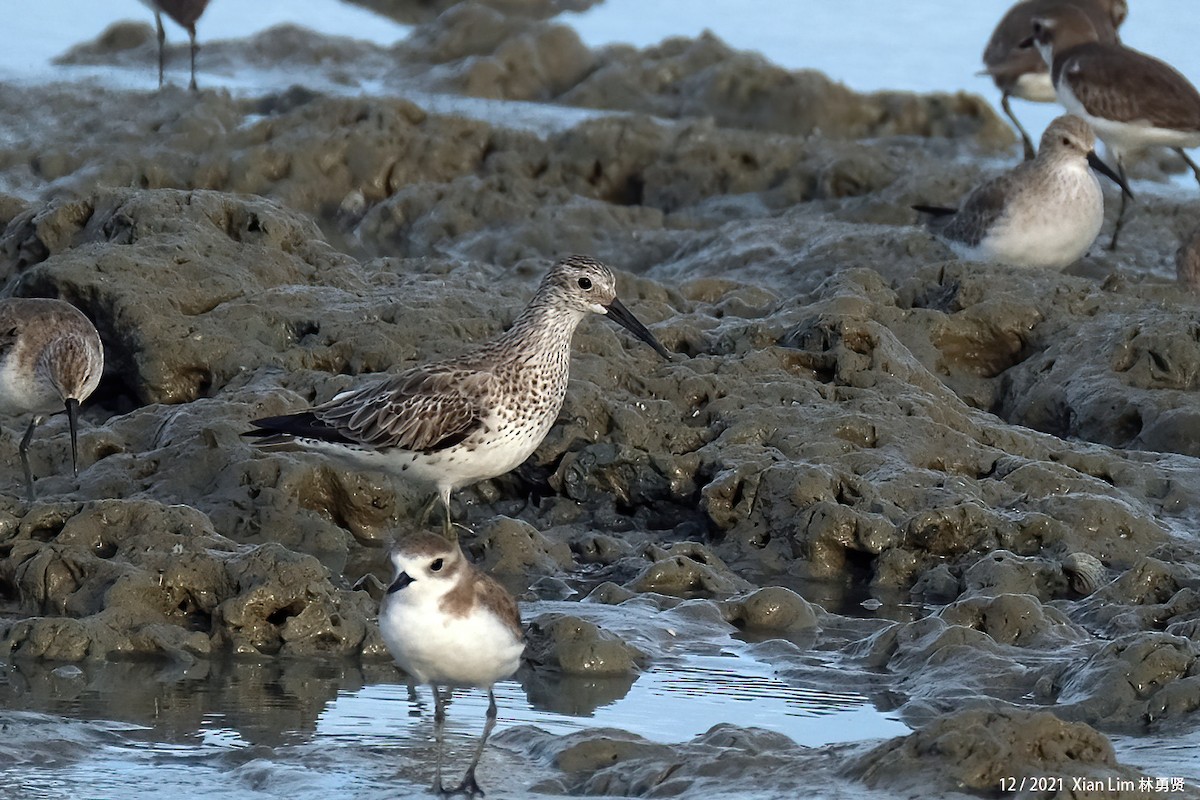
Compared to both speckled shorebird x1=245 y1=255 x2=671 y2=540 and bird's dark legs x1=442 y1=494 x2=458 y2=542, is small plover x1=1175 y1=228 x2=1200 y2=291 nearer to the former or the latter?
speckled shorebird x1=245 y1=255 x2=671 y2=540

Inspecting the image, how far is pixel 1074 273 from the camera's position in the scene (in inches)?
489

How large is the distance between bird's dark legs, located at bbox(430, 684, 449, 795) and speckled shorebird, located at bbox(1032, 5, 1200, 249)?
8.76m

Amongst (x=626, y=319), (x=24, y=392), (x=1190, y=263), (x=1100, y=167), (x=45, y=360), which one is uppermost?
(x=1100, y=167)

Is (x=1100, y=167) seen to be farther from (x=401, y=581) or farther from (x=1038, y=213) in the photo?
(x=401, y=581)

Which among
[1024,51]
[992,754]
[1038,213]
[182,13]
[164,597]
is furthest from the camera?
[182,13]

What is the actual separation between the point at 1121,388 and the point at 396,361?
3978 millimetres

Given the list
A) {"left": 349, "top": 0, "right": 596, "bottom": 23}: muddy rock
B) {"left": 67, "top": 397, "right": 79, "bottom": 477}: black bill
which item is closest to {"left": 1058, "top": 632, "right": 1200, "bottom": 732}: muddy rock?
{"left": 67, "top": 397, "right": 79, "bottom": 477}: black bill

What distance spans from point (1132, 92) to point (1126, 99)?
7 centimetres

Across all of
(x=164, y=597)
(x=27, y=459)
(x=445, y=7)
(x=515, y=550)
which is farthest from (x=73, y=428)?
(x=445, y=7)

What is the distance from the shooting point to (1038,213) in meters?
11.4

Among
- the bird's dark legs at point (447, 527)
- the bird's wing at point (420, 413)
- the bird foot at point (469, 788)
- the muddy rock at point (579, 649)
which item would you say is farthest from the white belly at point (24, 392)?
the bird foot at point (469, 788)

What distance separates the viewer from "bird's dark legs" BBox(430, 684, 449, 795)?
5172 mm

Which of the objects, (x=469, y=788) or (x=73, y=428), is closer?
(x=469, y=788)

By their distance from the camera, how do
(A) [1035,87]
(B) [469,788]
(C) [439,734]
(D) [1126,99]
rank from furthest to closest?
(A) [1035,87] → (D) [1126,99] → (C) [439,734] → (B) [469,788]
